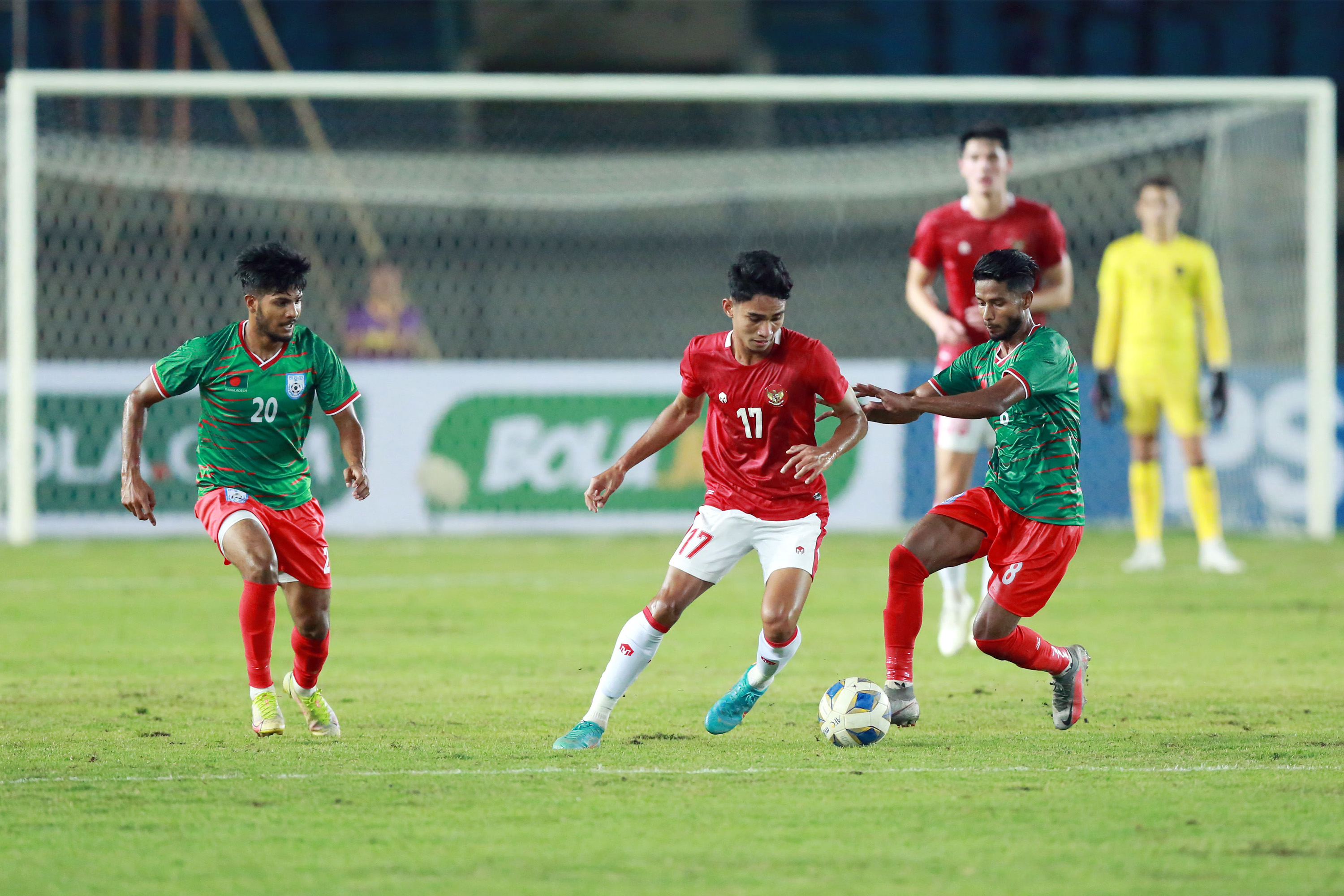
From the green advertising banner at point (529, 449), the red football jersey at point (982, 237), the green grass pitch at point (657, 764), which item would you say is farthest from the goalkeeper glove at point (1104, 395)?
the green advertising banner at point (529, 449)

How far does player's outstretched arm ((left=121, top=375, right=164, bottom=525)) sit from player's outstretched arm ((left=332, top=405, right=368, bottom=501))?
0.58 meters

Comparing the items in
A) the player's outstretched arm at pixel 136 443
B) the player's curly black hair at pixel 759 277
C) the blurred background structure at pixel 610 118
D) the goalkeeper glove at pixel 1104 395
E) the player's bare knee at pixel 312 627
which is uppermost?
the blurred background structure at pixel 610 118

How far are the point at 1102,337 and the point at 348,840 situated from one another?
7361 mm

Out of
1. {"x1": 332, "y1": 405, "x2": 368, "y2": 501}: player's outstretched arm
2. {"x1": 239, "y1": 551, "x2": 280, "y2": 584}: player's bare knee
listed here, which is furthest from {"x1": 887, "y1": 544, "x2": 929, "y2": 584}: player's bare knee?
{"x1": 239, "y1": 551, "x2": 280, "y2": 584}: player's bare knee

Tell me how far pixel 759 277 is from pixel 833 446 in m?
0.55

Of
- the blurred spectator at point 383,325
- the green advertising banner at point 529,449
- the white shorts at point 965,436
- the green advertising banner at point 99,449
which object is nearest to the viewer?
the white shorts at point 965,436

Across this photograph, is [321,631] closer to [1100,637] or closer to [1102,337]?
[1100,637]

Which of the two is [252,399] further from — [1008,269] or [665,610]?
[1008,269]

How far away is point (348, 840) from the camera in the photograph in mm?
3639

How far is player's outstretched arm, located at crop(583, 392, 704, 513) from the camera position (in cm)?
489

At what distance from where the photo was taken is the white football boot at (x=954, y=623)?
686 centimetres

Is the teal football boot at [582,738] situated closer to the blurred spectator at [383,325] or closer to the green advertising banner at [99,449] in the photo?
the green advertising banner at [99,449]

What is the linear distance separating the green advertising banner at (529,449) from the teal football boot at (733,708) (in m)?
7.11

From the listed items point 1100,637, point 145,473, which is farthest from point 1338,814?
point 145,473
